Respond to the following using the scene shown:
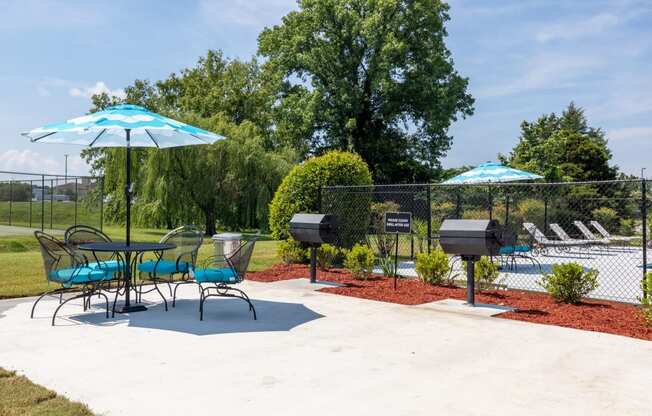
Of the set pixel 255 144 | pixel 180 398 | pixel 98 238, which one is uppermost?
pixel 255 144

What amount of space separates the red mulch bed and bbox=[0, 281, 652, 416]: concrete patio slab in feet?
1.47

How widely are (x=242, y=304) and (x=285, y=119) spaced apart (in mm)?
25544

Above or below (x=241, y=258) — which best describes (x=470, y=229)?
above

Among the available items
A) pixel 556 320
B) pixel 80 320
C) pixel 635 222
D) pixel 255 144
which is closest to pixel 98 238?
pixel 80 320

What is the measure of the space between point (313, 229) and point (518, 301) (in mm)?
3395

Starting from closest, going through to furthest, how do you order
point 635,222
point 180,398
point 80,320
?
1. point 180,398
2. point 80,320
3. point 635,222

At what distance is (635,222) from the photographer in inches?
869

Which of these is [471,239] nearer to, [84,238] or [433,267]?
[433,267]

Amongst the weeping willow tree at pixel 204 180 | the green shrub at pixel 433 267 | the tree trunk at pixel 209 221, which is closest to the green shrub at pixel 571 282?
the green shrub at pixel 433 267

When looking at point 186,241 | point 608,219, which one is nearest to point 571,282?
point 186,241

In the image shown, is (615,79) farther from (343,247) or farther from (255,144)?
(343,247)

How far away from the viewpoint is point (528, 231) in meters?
14.4

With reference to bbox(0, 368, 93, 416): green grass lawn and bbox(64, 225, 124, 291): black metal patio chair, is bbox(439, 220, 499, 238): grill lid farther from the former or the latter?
bbox(0, 368, 93, 416): green grass lawn

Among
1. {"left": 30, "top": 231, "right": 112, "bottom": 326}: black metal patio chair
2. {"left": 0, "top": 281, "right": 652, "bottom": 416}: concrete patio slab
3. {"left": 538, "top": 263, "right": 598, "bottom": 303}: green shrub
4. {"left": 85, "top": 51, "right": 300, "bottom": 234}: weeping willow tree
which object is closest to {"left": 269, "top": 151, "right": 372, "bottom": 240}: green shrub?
{"left": 0, "top": 281, "right": 652, "bottom": 416}: concrete patio slab
